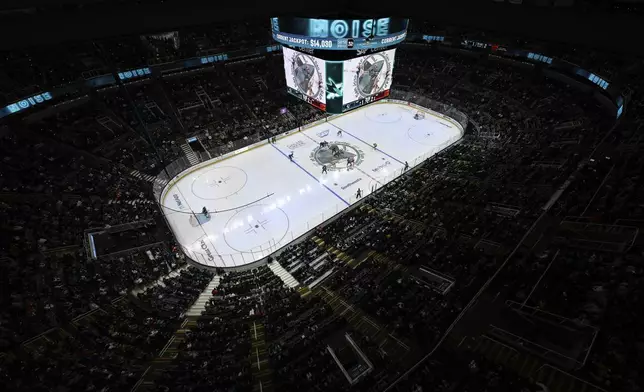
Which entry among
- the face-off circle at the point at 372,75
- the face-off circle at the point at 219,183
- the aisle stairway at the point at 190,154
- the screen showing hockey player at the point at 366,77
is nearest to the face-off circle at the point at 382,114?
the screen showing hockey player at the point at 366,77

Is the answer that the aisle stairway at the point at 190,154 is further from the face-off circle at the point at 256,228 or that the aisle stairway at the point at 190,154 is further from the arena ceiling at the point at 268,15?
the arena ceiling at the point at 268,15

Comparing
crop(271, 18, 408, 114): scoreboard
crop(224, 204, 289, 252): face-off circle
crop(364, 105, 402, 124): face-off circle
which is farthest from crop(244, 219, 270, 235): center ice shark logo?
crop(364, 105, 402, 124): face-off circle

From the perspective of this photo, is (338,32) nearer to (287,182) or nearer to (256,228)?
(287,182)

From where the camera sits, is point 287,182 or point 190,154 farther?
point 190,154

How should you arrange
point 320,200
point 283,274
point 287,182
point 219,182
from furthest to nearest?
point 219,182
point 287,182
point 320,200
point 283,274

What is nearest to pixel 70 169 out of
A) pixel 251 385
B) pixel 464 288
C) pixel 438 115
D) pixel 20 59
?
pixel 20 59

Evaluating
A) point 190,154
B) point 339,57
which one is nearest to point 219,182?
point 190,154

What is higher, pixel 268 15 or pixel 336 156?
pixel 268 15
